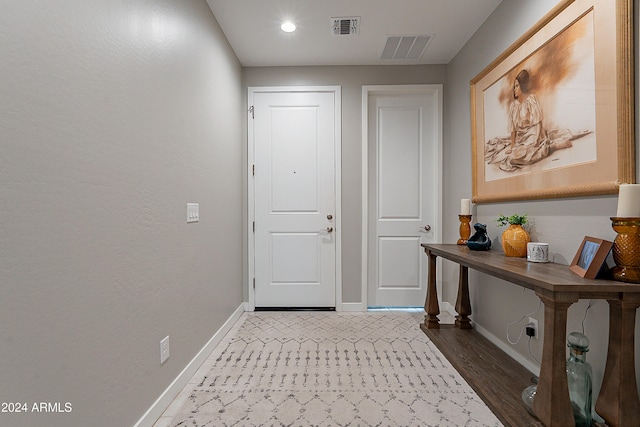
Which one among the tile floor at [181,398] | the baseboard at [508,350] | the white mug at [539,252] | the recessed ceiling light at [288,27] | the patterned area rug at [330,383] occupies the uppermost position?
the recessed ceiling light at [288,27]

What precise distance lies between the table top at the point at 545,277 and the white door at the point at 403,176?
1.27 metres

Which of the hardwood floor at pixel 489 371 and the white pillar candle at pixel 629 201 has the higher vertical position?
the white pillar candle at pixel 629 201

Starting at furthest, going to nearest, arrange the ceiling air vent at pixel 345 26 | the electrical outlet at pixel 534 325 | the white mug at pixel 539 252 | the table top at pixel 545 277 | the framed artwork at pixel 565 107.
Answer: the ceiling air vent at pixel 345 26 → the electrical outlet at pixel 534 325 → the white mug at pixel 539 252 → the framed artwork at pixel 565 107 → the table top at pixel 545 277

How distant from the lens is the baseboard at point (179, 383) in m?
1.47

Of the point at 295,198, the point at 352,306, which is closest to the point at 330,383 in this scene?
the point at 352,306

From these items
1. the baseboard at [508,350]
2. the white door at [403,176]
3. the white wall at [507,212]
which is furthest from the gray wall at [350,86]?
the baseboard at [508,350]

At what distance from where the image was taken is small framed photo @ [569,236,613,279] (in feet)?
4.08

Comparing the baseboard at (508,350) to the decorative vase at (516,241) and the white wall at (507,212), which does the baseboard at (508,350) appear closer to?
the white wall at (507,212)

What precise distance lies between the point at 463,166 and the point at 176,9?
2.54 meters

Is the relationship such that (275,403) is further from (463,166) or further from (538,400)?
(463,166)

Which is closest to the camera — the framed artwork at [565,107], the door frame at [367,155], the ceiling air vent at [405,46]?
the framed artwork at [565,107]

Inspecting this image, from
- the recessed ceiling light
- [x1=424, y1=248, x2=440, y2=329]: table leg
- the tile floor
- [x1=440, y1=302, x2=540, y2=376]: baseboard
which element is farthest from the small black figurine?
the recessed ceiling light

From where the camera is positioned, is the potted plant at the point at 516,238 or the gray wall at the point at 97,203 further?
the potted plant at the point at 516,238

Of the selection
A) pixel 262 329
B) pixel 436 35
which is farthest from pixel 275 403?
pixel 436 35
